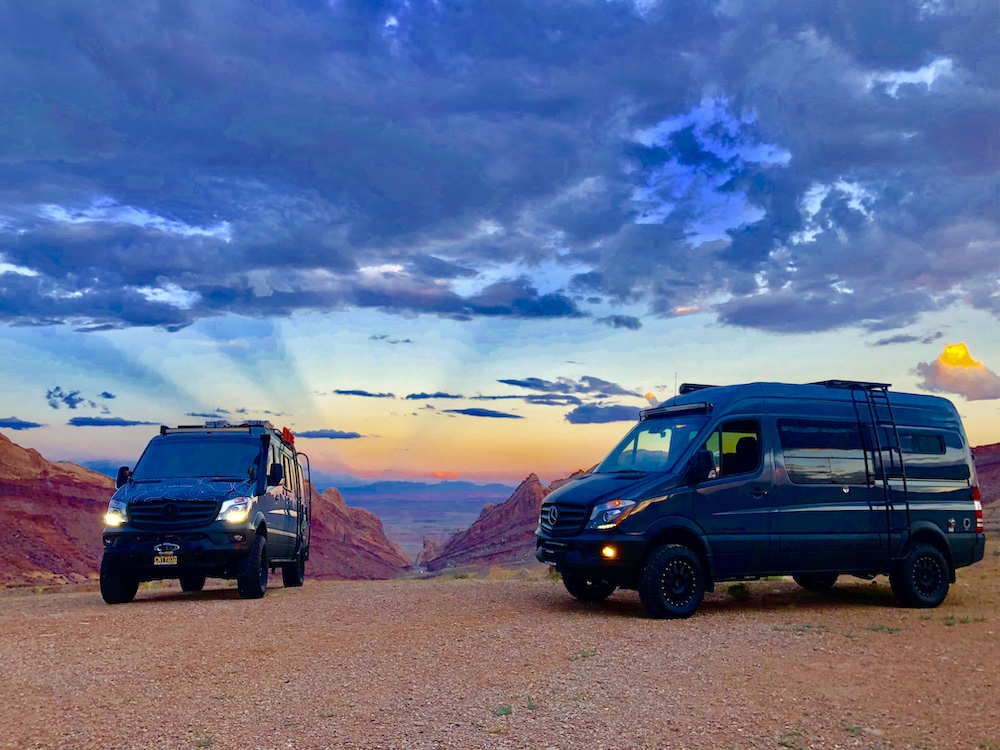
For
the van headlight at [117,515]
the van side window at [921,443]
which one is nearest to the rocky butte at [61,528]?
the van headlight at [117,515]

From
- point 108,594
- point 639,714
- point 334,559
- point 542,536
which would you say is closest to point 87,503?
point 334,559

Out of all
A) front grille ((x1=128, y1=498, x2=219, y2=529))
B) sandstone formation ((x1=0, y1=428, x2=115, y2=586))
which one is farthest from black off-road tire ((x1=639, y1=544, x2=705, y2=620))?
sandstone formation ((x1=0, y1=428, x2=115, y2=586))

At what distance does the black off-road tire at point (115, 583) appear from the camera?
563 inches

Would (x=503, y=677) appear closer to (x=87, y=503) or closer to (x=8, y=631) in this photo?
(x=8, y=631)

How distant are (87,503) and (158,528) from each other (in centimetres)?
5384

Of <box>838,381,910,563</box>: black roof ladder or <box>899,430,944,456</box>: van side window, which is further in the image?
<box>899,430,944,456</box>: van side window

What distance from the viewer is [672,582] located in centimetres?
1120

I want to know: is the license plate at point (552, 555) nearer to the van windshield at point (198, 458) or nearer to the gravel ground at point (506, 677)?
the gravel ground at point (506, 677)

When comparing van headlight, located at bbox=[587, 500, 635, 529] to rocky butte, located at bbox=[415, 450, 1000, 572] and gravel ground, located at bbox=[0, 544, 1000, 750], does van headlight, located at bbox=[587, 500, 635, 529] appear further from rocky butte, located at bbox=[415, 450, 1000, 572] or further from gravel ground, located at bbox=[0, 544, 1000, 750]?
rocky butte, located at bbox=[415, 450, 1000, 572]

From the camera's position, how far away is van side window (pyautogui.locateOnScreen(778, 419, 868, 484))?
39.4ft

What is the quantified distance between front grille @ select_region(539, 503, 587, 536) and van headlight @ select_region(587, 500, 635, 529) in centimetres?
17

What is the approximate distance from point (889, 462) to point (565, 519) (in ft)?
16.0

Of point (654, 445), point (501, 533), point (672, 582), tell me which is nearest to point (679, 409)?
point (654, 445)

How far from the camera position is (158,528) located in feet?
45.9
